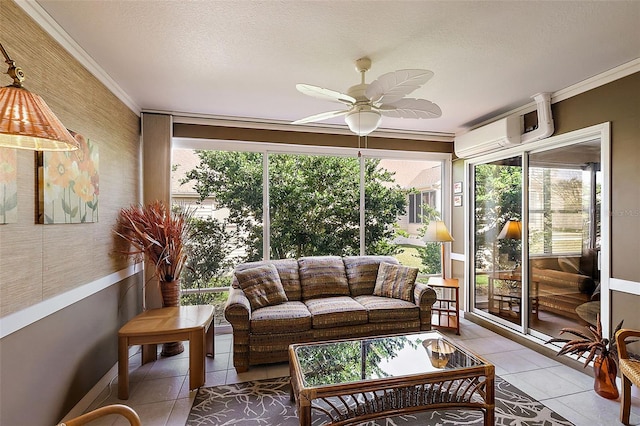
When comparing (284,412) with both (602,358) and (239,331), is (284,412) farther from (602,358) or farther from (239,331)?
(602,358)

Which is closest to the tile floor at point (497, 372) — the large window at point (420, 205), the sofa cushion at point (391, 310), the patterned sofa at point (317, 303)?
the patterned sofa at point (317, 303)

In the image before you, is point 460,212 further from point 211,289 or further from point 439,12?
point 211,289

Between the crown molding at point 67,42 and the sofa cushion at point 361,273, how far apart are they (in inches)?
118

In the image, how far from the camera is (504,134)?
11.1 feet

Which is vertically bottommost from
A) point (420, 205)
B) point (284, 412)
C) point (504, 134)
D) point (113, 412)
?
point (284, 412)

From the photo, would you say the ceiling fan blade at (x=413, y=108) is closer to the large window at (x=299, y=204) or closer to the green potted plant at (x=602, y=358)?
the large window at (x=299, y=204)

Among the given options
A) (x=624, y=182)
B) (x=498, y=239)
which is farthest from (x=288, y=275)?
(x=624, y=182)

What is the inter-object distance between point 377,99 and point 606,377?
274cm

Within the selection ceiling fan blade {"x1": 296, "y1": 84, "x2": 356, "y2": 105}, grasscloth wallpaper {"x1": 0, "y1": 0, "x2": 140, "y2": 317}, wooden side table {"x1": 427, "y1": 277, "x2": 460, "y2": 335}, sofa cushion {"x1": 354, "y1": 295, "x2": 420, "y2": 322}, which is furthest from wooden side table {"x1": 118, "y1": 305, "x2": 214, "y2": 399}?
wooden side table {"x1": 427, "y1": 277, "x2": 460, "y2": 335}

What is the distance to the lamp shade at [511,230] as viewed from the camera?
3.55 metres

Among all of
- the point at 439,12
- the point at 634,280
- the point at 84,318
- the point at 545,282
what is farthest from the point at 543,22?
the point at 84,318

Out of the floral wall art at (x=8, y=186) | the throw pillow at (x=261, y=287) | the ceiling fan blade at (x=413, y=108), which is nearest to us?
the floral wall art at (x=8, y=186)

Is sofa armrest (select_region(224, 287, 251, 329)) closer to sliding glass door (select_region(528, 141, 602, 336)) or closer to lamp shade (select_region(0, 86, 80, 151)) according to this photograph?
lamp shade (select_region(0, 86, 80, 151))

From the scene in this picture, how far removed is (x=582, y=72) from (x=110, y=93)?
4074 mm
